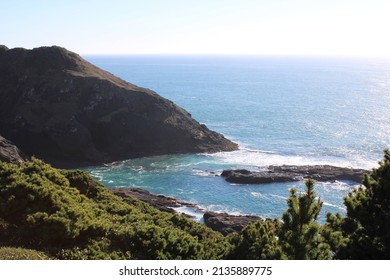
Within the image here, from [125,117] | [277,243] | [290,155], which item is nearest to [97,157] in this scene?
[125,117]

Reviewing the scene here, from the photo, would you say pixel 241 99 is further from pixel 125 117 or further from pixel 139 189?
pixel 139 189

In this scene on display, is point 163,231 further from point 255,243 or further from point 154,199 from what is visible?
point 154,199

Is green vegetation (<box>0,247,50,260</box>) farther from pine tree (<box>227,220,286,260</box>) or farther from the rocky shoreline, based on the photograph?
the rocky shoreline

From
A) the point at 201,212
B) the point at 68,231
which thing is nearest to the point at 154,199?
the point at 201,212

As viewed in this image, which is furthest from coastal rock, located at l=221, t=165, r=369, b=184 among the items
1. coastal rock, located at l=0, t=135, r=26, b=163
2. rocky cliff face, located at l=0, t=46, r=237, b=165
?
coastal rock, located at l=0, t=135, r=26, b=163

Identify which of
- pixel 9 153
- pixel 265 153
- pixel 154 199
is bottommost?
pixel 154 199

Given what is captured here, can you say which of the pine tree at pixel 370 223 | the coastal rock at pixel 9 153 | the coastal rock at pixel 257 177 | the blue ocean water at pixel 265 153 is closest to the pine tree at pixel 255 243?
the pine tree at pixel 370 223
